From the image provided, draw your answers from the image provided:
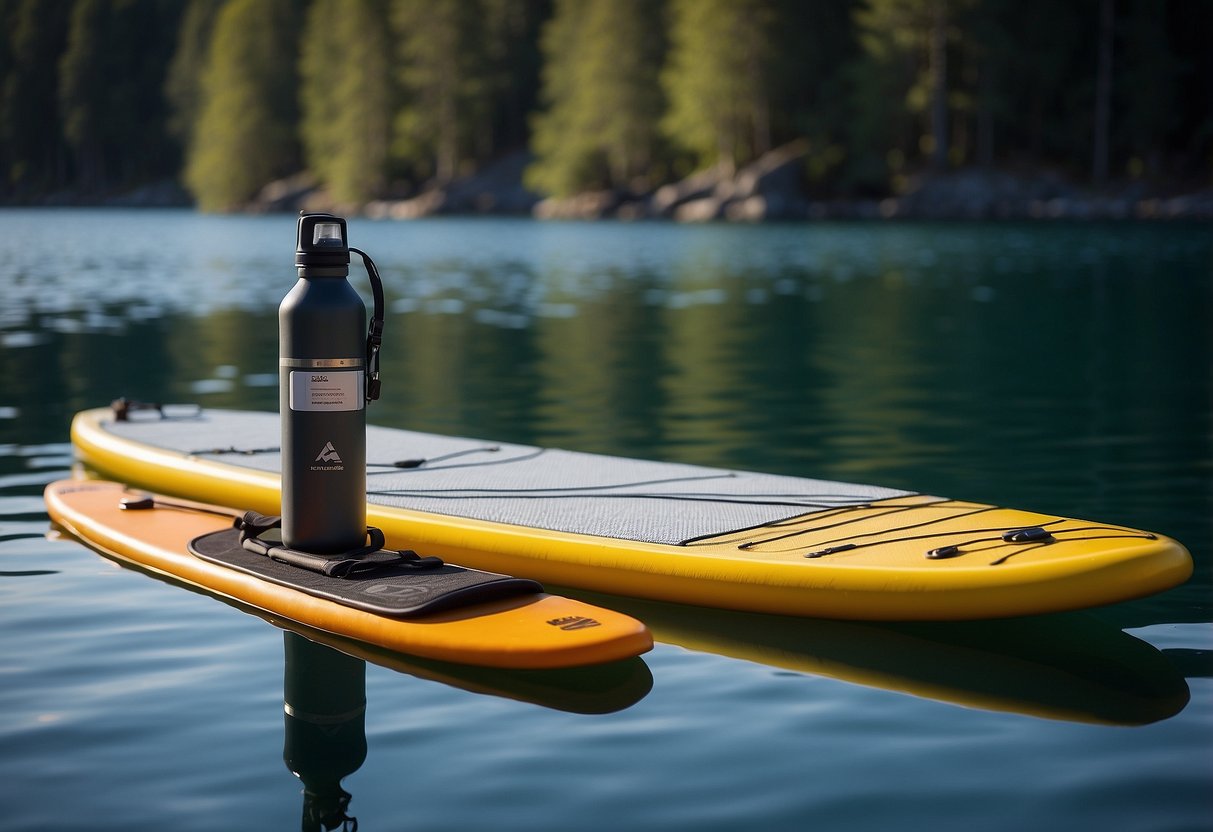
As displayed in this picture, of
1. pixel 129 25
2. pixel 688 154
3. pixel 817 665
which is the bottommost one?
pixel 817 665

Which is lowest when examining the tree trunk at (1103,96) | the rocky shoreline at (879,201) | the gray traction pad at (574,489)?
the gray traction pad at (574,489)

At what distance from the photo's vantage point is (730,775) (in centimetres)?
372

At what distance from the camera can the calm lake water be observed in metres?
3.60

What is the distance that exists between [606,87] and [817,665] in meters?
54.6

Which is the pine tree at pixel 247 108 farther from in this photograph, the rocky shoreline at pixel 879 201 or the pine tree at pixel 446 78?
the rocky shoreline at pixel 879 201

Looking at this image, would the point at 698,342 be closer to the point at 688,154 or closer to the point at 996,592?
the point at 996,592

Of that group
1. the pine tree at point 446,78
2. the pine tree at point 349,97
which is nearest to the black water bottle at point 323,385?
the pine tree at point 446,78

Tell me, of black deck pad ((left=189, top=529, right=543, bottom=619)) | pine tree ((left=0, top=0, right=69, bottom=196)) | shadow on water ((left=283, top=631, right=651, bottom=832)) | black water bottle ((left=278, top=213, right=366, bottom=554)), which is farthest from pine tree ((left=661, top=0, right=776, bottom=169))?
pine tree ((left=0, top=0, right=69, bottom=196))

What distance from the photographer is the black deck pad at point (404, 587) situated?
15.1 ft

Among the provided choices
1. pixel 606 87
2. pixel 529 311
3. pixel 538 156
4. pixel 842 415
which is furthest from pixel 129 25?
pixel 842 415

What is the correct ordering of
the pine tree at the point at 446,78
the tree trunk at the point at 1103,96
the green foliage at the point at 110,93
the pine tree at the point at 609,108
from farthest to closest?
the green foliage at the point at 110,93 → the pine tree at the point at 446,78 → the pine tree at the point at 609,108 → the tree trunk at the point at 1103,96

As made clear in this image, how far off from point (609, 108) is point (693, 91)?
18.6ft

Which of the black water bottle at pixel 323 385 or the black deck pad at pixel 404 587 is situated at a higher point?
the black water bottle at pixel 323 385

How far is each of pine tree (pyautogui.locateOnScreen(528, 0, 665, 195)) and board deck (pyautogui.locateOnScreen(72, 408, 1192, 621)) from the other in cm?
5117
